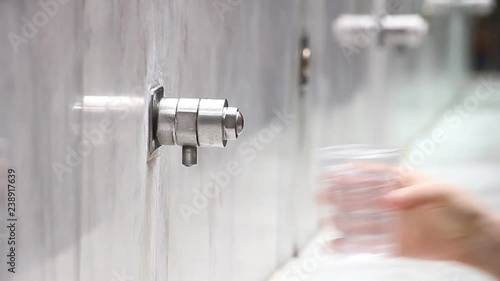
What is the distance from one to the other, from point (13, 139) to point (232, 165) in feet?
1.94

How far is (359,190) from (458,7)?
4.88 m

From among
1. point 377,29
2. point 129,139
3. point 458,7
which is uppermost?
point 458,7

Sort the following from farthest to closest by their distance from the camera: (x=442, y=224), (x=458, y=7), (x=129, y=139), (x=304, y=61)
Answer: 1. (x=458, y=7)
2. (x=304, y=61)
3. (x=442, y=224)
4. (x=129, y=139)

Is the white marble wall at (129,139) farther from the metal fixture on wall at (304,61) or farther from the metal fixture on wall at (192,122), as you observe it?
the metal fixture on wall at (304,61)

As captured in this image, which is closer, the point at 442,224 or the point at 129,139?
the point at 129,139

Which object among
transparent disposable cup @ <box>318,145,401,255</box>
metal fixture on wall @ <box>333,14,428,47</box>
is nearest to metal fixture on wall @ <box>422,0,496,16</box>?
metal fixture on wall @ <box>333,14,428,47</box>

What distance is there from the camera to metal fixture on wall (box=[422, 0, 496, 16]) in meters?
3.55

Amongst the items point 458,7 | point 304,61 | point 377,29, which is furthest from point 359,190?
point 458,7

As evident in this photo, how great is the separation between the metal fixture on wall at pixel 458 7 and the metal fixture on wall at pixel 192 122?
2.59 m

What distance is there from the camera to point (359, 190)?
0.73 meters

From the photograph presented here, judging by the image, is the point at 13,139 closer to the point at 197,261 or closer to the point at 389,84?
the point at 197,261

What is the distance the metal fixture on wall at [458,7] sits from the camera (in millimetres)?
3551

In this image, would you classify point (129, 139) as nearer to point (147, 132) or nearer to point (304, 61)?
point (147, 132)

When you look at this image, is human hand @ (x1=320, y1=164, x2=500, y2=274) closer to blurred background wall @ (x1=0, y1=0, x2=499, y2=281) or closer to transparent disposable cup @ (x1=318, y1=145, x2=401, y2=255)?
transparent disposable cup @ (x1=318, y1=145, x2=401, y2=255)
